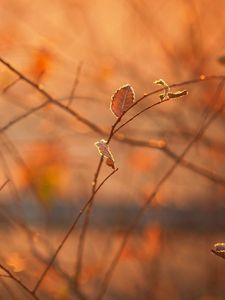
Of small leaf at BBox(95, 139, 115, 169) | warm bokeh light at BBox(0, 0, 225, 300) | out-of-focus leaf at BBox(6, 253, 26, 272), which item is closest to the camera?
small leaf at BBox(95, 139, 115, 169)

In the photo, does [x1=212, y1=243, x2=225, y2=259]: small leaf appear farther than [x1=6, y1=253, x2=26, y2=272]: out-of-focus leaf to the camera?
No

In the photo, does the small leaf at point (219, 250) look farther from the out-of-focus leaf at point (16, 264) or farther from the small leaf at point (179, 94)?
the out-of-focus leaf at point (16, 264)

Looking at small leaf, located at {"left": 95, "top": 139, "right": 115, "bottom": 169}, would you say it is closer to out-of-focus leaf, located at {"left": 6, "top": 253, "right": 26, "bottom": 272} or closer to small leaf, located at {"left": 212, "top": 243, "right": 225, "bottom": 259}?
small leaf, located at {"left": 212, "top": 243, "right": 225, "bottom": 259}

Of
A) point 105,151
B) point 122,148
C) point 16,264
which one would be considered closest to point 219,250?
point 105,151

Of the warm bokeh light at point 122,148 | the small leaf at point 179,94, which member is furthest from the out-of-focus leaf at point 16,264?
the small leaf at point 179,94

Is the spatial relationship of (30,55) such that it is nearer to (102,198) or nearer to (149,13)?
(149,13)

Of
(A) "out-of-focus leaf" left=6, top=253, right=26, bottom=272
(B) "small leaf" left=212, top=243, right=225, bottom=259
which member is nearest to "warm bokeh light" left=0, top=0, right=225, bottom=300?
(A) "out-of-focus leaf" left=6, top=253, right=26, bottom=272

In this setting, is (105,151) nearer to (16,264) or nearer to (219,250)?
(219,250)

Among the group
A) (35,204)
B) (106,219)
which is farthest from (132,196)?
(35,204)
